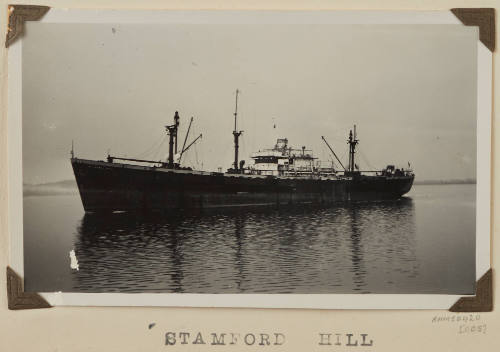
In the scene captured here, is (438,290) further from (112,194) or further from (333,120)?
(112,194)

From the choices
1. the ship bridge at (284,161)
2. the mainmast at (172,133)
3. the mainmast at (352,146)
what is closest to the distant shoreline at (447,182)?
the mainmast at (352,146)

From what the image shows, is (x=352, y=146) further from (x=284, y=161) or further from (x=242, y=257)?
(x=242, y=257)

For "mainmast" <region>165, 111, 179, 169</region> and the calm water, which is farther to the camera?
"mainmast" <region>165, 111, 179, 169</region>

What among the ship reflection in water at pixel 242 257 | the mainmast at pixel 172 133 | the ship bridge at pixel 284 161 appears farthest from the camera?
the ship bridge at pixel 284 161

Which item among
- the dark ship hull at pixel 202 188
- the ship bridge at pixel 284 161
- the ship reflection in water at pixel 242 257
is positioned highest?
the ship bridge at pixel 284 161

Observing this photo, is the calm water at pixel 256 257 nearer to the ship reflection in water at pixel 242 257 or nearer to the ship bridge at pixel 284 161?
the ship reflection in water at pixel 242 257

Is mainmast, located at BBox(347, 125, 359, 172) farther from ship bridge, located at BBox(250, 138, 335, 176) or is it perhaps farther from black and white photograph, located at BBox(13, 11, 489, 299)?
ship bridge, located at BBox(250, 138, 335, 176)

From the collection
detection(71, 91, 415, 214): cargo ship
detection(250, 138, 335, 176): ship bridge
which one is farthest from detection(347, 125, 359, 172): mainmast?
detection(250, 138, 335, 176): ship bridge
